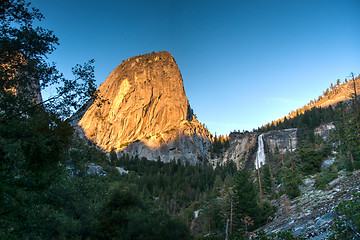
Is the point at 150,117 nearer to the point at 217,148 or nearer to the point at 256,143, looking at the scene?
the point at 217,148

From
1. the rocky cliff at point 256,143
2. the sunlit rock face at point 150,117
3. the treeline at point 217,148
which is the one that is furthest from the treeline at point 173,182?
the treeline at point 217,148

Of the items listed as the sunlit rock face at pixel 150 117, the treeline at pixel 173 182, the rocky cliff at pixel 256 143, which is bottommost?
the treeline at pixel 173 182

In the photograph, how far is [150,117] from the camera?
141375 millimetres

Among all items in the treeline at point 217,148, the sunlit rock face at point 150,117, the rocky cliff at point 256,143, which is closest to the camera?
the rocky cliff at point 256,143

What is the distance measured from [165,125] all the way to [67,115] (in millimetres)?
128436

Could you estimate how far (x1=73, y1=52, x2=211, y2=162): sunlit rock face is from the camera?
13012 centimetres

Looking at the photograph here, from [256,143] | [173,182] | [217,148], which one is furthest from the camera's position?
[217,148]

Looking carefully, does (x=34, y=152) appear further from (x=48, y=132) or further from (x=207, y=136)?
(x=207, y=136)

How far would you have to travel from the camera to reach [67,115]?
9.91 meters

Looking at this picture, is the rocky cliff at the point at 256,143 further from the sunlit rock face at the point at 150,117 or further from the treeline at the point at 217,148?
the sunlit rock face at the point at 150,117

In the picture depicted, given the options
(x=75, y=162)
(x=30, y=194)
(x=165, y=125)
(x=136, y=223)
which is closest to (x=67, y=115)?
(x=30, y=194)

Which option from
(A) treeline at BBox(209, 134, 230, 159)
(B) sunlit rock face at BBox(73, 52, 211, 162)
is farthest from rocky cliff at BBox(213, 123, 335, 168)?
(B) sunlit rock face at BBox(73, 52, 211, 162)

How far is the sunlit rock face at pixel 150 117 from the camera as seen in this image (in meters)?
130

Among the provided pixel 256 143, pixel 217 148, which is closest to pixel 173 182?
pixel 256 143
